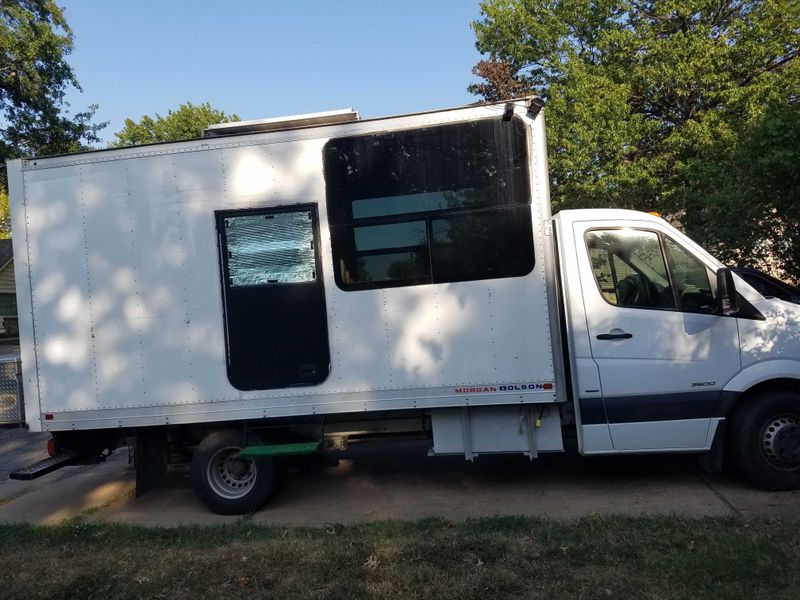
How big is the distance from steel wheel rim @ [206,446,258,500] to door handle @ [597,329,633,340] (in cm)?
323

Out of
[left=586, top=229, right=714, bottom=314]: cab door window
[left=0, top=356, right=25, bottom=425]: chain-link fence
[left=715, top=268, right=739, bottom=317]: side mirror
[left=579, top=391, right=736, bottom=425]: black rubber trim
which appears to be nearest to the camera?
[left=715, top=268, right=739, bottom=317]: side mirror

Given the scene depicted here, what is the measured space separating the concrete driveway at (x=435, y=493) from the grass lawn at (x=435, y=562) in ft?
1.64

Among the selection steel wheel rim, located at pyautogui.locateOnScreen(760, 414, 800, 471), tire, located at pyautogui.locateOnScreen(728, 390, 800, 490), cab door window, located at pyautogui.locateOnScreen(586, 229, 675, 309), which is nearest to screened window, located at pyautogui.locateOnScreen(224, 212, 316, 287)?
cab door window, located at pyautogui.locateOnScreen(586, 229, 675, 309)

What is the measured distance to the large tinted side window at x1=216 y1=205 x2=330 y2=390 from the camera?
552 centimetres

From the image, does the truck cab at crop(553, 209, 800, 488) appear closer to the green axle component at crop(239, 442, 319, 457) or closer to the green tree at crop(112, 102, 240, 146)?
the green axle component at crop(239, 442, 319, 457)

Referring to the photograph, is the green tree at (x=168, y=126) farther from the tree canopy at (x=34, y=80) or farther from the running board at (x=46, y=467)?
the running board at (x=46, y=467)

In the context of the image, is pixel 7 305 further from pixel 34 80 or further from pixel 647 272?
pixel 647 272

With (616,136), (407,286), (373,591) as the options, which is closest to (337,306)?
(407,286)

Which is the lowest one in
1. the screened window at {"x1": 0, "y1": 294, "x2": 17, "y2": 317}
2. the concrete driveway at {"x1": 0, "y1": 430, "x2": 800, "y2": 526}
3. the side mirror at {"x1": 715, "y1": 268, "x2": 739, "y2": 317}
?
the concrete driveway at {"x1": 0, "y1": 430, "x2": 800, "y2": 526}

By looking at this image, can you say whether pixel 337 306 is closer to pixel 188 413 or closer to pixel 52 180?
pixel 188 413

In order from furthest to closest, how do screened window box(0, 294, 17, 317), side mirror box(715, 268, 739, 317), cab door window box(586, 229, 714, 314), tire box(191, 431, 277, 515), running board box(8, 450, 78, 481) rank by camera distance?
screened window box(0, 294, 17, 317) < tire box(191, 431, 277, 515) < running board box(8, 450, 78, 481) < cab door window box(586, 229, 714, 314) < side mirror box(715, 268, 739, 317)

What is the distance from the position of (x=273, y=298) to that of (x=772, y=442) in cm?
430

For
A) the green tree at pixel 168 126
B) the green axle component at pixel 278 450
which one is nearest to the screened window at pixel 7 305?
the green tree at pixel 168 126

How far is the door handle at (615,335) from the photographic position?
17.8 feet
